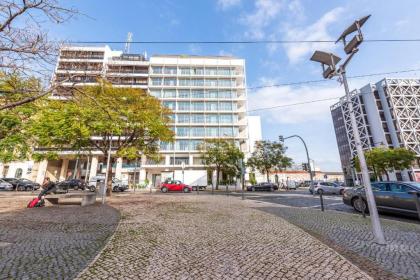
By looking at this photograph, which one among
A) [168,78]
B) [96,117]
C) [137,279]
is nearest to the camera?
[137,279]

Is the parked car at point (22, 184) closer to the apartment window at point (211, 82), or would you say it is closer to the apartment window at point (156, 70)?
the apartment window at point (156, 70)

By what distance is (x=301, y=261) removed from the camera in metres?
3.63

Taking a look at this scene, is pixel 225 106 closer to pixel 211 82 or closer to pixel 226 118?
pixel 226 118

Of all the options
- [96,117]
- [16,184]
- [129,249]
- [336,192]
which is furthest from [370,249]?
[16,184]

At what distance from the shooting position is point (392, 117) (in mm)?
58031

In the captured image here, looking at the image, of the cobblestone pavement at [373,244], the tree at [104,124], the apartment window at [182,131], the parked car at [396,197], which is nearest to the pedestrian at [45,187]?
the tree at [104,124]

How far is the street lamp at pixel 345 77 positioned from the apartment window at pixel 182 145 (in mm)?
37910

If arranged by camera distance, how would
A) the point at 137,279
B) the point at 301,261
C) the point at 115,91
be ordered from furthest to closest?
1. the point at 115,91
2. the point at 301,261
3. the point at 137,279

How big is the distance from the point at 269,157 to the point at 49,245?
36.2 m

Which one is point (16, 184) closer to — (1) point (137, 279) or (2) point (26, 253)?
(2) point (26, 253)

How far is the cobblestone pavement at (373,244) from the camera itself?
3521mm

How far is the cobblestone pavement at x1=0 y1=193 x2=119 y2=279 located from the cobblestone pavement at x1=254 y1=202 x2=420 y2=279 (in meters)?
5.30

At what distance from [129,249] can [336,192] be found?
25.8 metres

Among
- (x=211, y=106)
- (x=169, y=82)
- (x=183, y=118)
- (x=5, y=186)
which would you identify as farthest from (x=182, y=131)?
(x=5, y=186)
